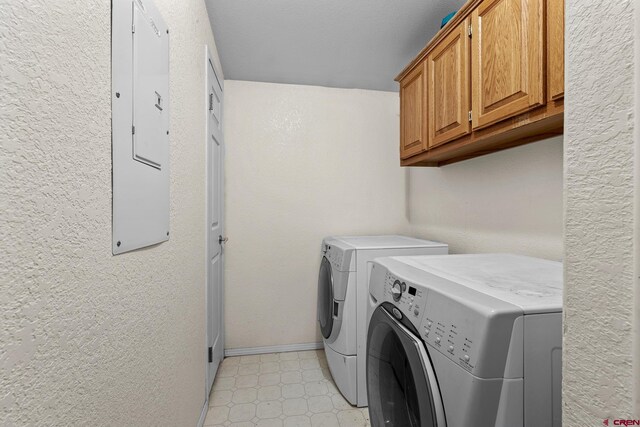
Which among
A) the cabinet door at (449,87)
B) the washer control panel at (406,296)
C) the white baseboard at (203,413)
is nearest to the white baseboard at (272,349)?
the white baseboard at (203,413)

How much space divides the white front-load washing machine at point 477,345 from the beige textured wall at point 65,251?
0.76 m

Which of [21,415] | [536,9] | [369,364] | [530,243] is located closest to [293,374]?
[369,364]

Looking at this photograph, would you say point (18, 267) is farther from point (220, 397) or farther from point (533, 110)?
point (220, 397)

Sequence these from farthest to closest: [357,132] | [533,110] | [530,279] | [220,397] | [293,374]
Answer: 1. [357,132]
2. [293,374]
3. [220,397]
4. [533,110]
5. [530,279]

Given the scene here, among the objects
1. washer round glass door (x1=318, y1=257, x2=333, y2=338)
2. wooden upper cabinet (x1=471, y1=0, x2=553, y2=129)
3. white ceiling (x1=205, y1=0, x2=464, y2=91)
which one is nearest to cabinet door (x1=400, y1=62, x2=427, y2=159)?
white ceiling (x1=205, y1=0, x2=464, y2=91)

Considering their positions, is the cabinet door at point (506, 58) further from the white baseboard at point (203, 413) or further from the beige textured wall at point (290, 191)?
the white baseboard at point (203, 413)

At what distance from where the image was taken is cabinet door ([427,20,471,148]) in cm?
136

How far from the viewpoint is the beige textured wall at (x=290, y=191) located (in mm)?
2414

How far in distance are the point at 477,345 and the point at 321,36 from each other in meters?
1.90

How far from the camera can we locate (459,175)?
193cm

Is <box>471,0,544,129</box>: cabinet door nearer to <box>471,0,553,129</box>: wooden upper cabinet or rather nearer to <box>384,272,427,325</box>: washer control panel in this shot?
<box>471,0,553,129</box>: wooden upper cabinet

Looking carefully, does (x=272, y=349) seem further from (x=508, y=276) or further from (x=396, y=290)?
(x=508, y=276)

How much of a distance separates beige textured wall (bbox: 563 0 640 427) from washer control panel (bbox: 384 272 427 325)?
0.37m

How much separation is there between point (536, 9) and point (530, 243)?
978mm
